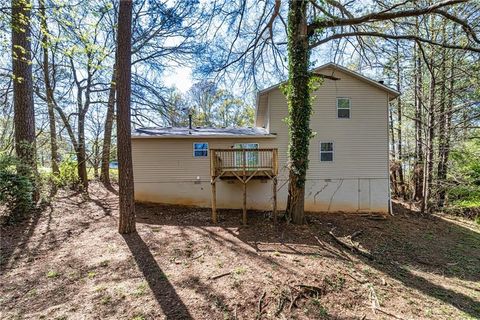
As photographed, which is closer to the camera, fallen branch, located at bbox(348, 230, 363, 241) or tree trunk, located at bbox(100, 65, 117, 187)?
fallen branch, located at bbox(348, 230, 363, 241)

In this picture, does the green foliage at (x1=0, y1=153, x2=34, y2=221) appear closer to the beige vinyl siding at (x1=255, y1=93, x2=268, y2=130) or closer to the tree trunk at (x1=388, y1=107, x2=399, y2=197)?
the beige vinyl siding at (x1=255, y1=93, x2=268, y2=130)

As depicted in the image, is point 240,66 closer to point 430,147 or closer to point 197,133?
point 197,133

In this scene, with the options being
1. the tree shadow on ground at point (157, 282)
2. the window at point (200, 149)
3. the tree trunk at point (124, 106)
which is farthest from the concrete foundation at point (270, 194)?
the tree shadow on ground at point (157, 282)

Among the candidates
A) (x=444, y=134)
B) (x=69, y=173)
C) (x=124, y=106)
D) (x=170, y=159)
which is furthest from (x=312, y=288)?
(x=444, y=134)

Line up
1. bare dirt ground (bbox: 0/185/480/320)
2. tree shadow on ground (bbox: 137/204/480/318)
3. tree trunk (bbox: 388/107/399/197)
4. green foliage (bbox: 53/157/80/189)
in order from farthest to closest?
tree trunk (bbox: 388/107/399/197)
green foliage (bbox: 53/157/80/189)
tree shadow on ground (bbox: 137/204/480/318)
bare dirt ground (bbox: 0/185/480/320)

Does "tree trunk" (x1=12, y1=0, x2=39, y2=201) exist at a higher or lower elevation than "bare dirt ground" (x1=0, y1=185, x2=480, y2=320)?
higher

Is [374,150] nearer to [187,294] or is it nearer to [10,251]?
[187,294]

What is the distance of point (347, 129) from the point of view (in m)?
10.7

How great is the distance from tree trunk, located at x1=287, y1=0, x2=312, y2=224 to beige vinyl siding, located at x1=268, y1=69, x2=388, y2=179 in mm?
2539

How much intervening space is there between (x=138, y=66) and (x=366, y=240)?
11988 mm

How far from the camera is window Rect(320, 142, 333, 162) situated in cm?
1069

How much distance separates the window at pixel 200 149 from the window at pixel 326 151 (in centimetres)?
497

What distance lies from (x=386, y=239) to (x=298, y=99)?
5.37 m

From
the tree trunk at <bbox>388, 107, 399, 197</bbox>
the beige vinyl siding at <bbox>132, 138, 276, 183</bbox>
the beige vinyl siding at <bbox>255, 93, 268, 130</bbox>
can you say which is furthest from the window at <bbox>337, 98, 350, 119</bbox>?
the tree trunk at <bbox>388, 107, 399, 197</bbox>
